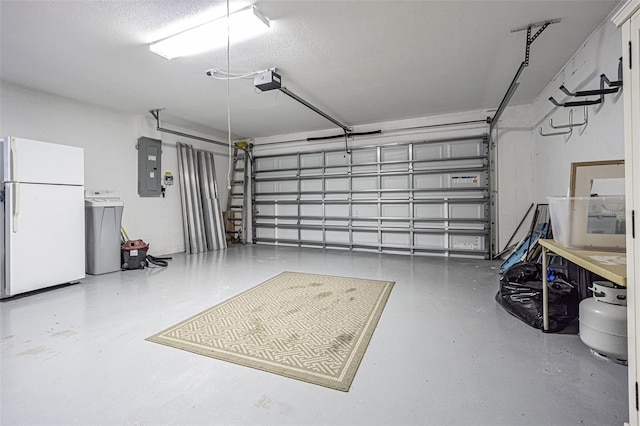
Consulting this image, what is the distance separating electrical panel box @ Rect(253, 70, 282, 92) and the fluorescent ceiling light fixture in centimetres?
69

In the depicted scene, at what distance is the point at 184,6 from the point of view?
2400 mm

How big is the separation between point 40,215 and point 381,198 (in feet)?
18.3

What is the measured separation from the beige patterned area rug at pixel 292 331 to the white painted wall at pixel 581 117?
2.65 meters

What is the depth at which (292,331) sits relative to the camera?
92.5 inches

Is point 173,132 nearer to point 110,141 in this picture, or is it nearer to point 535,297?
point 110,141

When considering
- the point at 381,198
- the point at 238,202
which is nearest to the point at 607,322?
the point at 381,198

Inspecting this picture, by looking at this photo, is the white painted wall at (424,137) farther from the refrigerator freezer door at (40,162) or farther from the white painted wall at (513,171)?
the refrigerator freezer door at (40,162)

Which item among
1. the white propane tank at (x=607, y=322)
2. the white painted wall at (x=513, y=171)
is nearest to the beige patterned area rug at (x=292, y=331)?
the white propane tank at (x=607, y=322)

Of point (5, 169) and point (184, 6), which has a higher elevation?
point (184, 6)

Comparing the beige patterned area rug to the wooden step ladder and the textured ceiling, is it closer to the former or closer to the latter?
the textured ceiling

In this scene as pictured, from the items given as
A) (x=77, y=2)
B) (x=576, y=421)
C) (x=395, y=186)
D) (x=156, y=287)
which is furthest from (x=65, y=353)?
(x=395, y=186)

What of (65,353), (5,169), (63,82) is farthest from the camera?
(63,82)

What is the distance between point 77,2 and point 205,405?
3259mm

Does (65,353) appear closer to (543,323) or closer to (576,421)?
(576,421)
